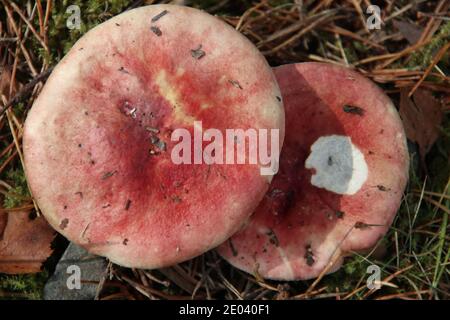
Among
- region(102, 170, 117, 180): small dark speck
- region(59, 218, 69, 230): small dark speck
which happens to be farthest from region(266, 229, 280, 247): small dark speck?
region(59, 218, 69, 230): small dark speck

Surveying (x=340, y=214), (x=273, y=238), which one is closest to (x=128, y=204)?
(x=273, y=238)

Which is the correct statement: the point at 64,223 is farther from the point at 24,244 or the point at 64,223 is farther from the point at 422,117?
the point at 422,117

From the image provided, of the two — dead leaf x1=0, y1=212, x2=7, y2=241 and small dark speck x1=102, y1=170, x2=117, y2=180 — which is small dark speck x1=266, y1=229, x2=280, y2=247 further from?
dead leaf x1=0, y1=212, x2=7, y2=241

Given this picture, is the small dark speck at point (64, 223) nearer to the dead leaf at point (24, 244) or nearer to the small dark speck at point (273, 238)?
the dead leaf at point (24, 244)

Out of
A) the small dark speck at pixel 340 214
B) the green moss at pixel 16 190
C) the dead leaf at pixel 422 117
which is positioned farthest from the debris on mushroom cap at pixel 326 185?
the green moss at pixel 16 190
